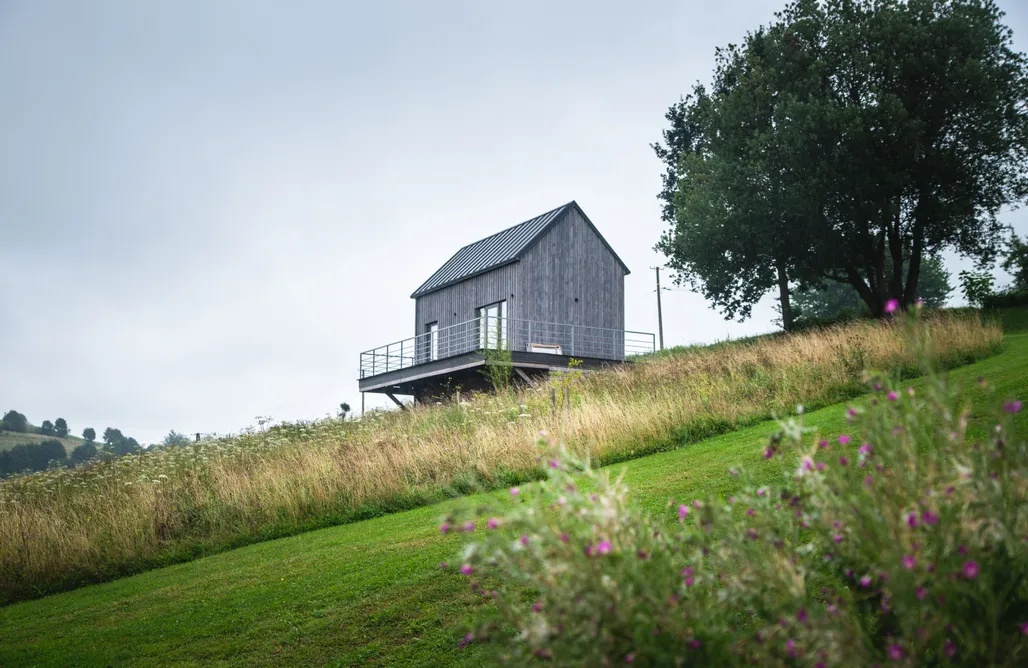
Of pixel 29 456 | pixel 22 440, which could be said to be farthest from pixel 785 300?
pixel 22 440

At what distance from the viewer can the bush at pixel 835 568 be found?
81.6 inches

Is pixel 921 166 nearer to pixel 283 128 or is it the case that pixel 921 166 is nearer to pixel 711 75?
pixel 711 75

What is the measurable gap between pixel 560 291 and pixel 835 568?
24767 millimetres

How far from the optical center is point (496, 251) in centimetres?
2869

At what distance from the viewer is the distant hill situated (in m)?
70.8

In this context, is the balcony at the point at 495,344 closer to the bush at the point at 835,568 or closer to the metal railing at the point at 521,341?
the metal railing at the point at 521,341

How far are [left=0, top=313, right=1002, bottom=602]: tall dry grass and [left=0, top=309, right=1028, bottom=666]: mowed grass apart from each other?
938mm

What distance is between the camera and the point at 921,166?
2144 cm

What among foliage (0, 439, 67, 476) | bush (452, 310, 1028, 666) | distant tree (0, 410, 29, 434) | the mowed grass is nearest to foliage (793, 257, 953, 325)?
the mowed grass

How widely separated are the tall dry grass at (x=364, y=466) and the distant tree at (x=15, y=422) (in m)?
81.1

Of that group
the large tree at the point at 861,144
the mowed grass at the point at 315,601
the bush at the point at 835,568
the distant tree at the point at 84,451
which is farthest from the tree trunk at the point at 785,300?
the distant tree at the point at 84,451

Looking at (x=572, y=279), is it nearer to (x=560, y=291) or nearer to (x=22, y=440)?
(x=560, y=291)

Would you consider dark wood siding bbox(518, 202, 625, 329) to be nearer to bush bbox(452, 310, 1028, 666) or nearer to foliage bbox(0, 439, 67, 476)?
bush bbox(452, 310, 1028, 666)

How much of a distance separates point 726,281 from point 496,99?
1150 cm
